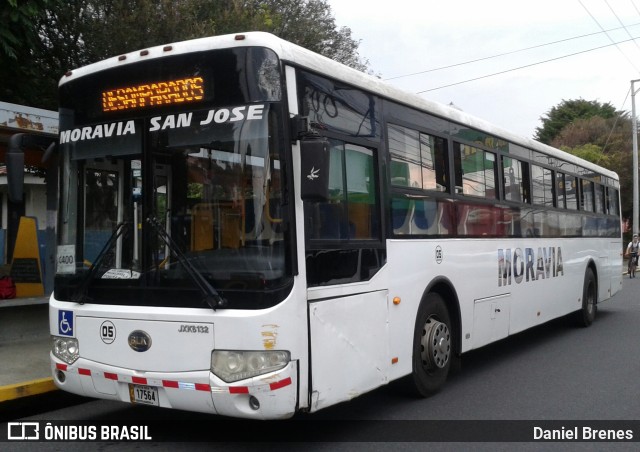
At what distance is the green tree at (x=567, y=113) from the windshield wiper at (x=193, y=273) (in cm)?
5465

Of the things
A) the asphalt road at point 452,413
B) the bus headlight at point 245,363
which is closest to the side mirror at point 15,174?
the asphalt road at point 452,413

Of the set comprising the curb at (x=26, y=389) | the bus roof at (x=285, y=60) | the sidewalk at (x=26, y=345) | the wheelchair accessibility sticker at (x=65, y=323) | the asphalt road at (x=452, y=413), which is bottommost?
the asphalt road at (x=452, y=413)

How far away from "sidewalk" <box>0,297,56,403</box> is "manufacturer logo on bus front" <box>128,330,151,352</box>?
7.35 feet

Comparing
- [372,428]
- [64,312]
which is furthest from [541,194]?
[64,312]

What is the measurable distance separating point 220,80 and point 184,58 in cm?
40

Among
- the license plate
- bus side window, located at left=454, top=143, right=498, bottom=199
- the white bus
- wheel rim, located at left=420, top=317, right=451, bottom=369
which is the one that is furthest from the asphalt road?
bus side window, located at left=454, top=143, right=498, bottom=199

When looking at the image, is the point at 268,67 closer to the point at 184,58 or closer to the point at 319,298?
the point at 184,58

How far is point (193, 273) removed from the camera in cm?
468

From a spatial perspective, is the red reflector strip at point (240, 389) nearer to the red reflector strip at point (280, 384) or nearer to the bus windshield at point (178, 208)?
the red reflector strip at point (280, 384)

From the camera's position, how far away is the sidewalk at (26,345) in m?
6.67

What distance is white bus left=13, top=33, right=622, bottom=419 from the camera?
4.58 meters

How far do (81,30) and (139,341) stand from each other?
9154 mm

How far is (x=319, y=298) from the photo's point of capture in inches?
193

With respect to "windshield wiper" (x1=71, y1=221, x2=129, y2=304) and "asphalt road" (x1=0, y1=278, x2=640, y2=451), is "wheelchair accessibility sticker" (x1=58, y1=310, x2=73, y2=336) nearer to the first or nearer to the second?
"windshield wiper" (x1=71, y1=221, x2=129, y2=304)
